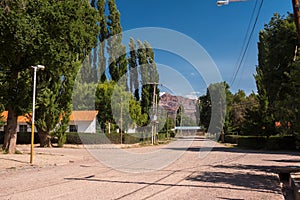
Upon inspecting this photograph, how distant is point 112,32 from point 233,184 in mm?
37868

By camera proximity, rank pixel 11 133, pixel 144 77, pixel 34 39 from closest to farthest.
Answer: pixel 34 39 → pixel 11 133 → pixel 144 77

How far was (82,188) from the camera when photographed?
31.9 ft

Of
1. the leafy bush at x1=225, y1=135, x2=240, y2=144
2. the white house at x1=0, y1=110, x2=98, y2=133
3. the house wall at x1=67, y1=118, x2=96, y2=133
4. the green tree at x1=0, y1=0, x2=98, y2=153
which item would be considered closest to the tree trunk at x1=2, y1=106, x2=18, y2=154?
the green tree at x1=0, y1=0, x2=98, y2=153

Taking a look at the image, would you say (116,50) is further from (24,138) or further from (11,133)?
(11,133)

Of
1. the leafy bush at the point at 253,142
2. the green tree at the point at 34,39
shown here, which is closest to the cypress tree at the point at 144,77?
the leafy bush at the point at 253,142

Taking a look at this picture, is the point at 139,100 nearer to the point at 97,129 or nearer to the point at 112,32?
the point at 97,129

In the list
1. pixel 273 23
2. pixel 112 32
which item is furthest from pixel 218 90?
pixel 273 23

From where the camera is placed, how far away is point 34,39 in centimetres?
1855

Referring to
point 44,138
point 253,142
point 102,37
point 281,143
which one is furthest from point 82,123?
point 281,143

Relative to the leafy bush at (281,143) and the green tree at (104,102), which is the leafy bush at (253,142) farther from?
the green tree at (104,102)

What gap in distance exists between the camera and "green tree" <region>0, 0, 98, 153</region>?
18.2 metres

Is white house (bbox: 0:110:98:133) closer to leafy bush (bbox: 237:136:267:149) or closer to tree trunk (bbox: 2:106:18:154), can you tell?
leafy bush (bbox: 237:136:267:149)

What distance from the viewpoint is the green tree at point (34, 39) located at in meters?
18.2

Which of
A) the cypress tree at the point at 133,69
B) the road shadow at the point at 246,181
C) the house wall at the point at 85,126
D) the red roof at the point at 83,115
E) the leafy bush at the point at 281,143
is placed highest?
the cypress tree at the point at 133,69
